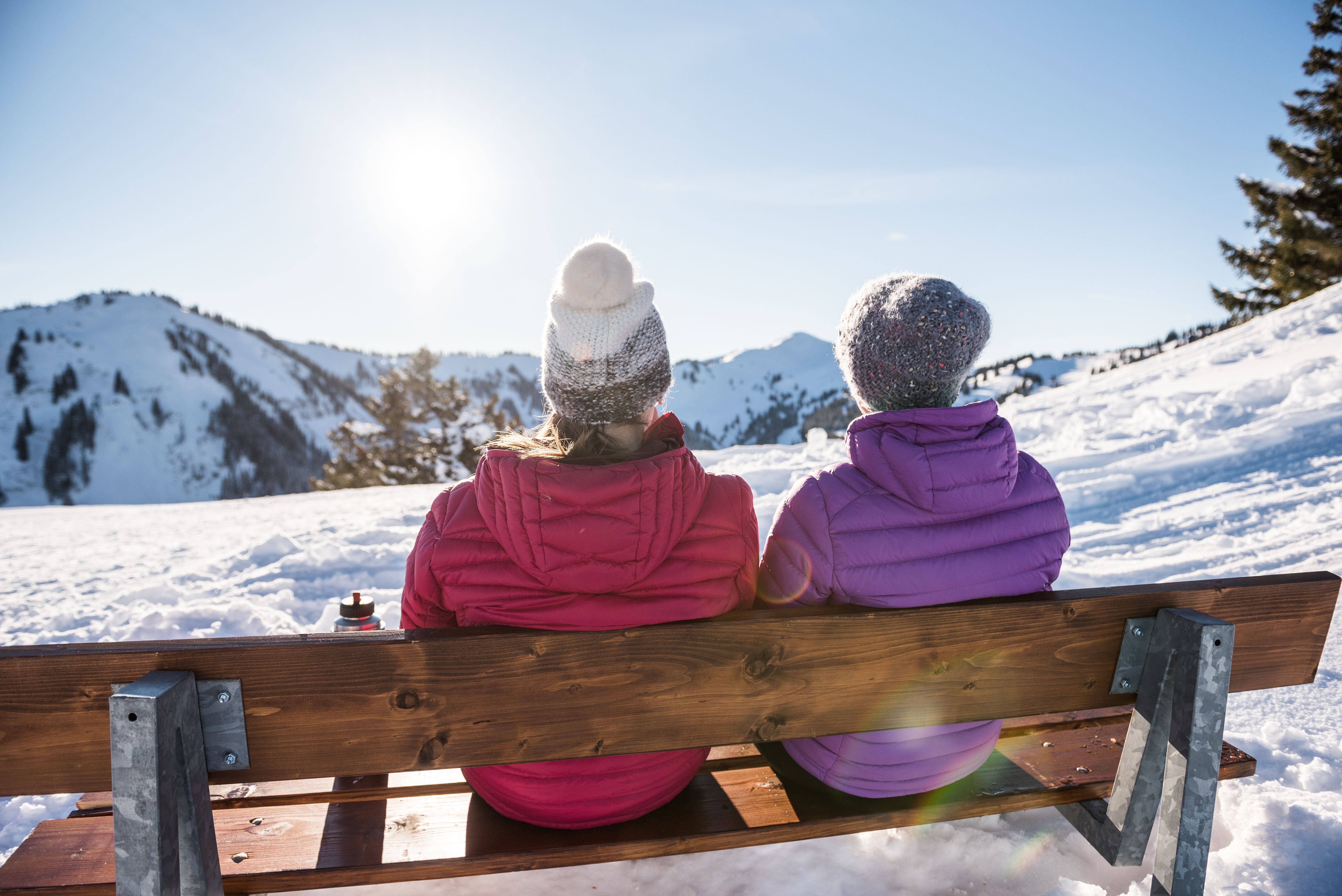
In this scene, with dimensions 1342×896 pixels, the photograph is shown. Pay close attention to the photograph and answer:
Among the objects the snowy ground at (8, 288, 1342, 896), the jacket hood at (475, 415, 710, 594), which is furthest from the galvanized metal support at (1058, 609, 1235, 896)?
the jacket hood at (475, 415, 710, 594)

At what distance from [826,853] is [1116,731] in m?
1.01

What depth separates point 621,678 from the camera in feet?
4.05

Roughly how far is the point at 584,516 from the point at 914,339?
39.0 inches

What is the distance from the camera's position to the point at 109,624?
426 centimetres

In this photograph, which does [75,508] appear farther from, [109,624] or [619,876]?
[619,876]

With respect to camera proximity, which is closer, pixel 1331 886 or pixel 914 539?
pixel 914 539

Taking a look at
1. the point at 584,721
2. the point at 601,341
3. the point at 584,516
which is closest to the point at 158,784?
the point at 584,721

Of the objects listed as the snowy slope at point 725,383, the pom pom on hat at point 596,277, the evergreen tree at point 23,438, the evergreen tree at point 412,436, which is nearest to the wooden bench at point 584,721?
the pom pom on hat at point 596,277

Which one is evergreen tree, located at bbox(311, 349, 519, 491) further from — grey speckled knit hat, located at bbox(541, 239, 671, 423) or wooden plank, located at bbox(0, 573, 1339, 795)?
wooden plank, located at bbox(0, 573, 1339, 795)

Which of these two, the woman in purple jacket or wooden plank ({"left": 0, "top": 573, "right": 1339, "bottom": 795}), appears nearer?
wooden plank ({"left": 0, "top": 573, "right": 1339, "bottom": 795})

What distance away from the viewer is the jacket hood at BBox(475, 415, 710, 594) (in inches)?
49.7

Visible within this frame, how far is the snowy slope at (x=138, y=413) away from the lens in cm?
5172

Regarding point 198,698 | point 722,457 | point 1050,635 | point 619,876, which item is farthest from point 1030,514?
point 722,457

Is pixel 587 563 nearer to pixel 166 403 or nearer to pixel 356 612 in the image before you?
pixel 356 612
